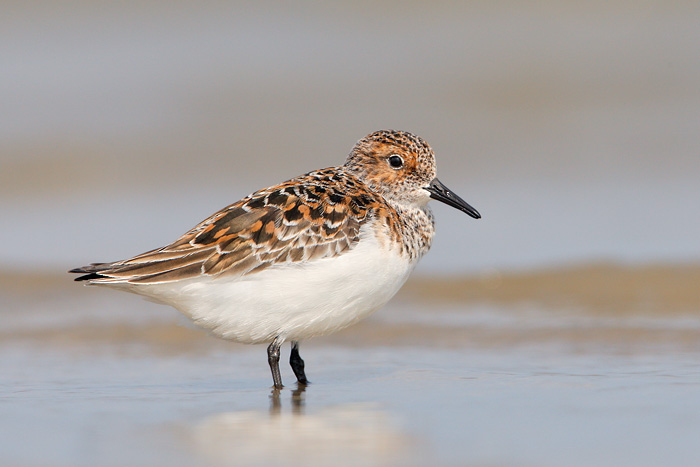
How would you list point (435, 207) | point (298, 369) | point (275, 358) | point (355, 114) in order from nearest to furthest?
point (275, 358) → point (298, 369) → point (435, 207) → point (355, 114)

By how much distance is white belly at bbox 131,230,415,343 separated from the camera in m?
5.50

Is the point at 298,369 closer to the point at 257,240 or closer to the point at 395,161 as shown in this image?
the point at 257,240

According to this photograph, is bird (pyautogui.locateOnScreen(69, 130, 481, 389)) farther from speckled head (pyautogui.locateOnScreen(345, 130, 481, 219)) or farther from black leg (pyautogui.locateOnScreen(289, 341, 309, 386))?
speckled head (pyautogui.locateOnScreen(345, 130, 481, 219))

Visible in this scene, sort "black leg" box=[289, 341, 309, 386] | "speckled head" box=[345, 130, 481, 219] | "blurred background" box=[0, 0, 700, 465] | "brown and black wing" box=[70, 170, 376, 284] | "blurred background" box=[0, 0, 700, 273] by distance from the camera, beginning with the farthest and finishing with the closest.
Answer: "blurred background" box=[0, 0, 700, 273] → "speckled head" box=[345, 130, 481, 219] → "black leg" box=[289, 341, 309, 386] → "brown and black wing" box=[70, 170, 376, 284] → "blurred background" box=[0, 0, 700, 465]

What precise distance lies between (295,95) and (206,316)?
974 cm

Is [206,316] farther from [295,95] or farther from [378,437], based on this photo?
[295,95]

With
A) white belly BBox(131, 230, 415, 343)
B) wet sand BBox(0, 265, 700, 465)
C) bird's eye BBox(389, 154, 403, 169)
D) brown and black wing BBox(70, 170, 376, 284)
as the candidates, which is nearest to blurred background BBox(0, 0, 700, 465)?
wet sand BBox(0, 265, 700, 465)

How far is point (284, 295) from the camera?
551 centimetres

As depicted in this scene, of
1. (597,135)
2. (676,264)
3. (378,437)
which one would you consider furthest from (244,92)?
(378,437)

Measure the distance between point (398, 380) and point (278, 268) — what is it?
112 centimetres

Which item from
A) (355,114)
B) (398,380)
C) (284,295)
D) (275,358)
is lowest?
(398,380)

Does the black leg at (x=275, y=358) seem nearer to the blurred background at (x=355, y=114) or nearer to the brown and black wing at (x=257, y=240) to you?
the brown and black wing at (x=257, y=240)

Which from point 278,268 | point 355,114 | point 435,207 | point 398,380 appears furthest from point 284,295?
point 355,114

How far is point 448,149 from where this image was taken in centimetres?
1309
